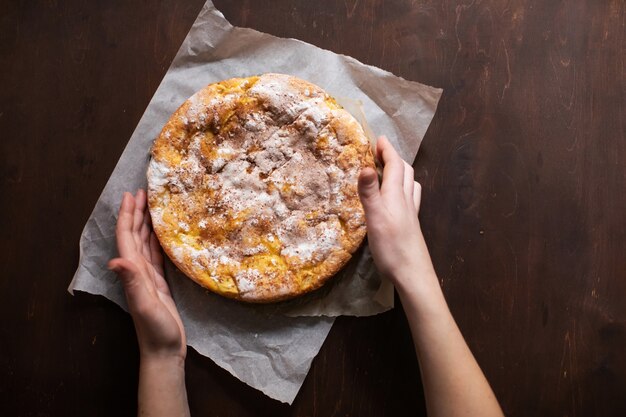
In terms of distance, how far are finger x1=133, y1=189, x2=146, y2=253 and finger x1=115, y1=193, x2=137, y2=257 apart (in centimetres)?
1

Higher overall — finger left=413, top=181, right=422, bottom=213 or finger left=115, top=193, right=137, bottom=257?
finger left=413, top=181, right=422, bottom=213

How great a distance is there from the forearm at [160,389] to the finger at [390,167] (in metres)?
0.79

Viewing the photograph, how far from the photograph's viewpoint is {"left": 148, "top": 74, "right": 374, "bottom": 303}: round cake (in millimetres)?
1615

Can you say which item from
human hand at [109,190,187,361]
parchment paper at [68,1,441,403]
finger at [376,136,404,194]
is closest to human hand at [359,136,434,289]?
finger at [376,136,404,194]

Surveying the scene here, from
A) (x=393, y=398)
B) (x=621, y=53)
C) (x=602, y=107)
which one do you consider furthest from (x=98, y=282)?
(x=621, y=53)

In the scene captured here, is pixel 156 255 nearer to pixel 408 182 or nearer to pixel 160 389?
pixel 160 389

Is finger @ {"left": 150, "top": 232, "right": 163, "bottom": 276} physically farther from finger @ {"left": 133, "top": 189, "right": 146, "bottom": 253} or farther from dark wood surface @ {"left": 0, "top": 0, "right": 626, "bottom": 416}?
dark wood surface @ {"left": 0, "top": 0, "right": 626, "bottom": 416}

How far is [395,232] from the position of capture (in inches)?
60.1

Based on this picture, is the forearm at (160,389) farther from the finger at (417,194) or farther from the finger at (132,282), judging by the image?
the finger at (417,194)

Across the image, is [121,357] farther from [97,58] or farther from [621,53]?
[621,53]

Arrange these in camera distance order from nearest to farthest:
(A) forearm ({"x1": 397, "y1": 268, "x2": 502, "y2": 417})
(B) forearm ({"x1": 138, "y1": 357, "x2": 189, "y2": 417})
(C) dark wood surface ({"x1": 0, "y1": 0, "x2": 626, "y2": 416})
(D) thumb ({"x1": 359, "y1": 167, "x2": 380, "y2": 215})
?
(D) thumb ({"x1": 359, "y1": 167, "x2": 380, "y2": 215}) < (A) forearm ({"x1": 397, "y1": 268, "x2": 502, "y2": 417}) < (B) forearm ({"x1": 138, "y1": 357, "x2": 189, "y2": 417}) < (C) dark wood surface ({"x1": 0, "y1": 0, "x2": 626, "y2": 416})

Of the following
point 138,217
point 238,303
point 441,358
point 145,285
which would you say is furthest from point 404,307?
point 138,217

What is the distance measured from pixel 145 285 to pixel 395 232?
685mm

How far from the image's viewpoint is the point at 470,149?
5.70 feet
